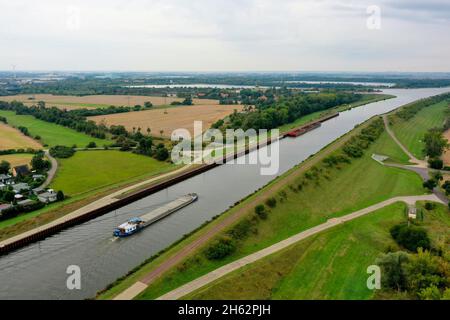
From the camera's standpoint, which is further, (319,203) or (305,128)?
(305,128)

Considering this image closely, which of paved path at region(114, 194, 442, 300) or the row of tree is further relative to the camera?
the row of tree

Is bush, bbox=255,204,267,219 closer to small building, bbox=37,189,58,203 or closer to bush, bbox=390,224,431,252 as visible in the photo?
bush, bbox=390,224,431,252

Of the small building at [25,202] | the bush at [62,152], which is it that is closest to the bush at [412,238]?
the small building at [25,202]

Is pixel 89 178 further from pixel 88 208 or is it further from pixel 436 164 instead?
pixel 436 164

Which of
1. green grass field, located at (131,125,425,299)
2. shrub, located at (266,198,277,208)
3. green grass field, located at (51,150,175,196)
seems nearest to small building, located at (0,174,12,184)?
green grass field, located at (51,150,175,196)

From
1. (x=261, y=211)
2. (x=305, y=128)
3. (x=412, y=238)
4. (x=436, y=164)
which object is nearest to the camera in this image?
(x=412, y=238)

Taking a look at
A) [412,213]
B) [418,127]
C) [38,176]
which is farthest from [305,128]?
[38,176]

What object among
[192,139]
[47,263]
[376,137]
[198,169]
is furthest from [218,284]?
[376,137]
